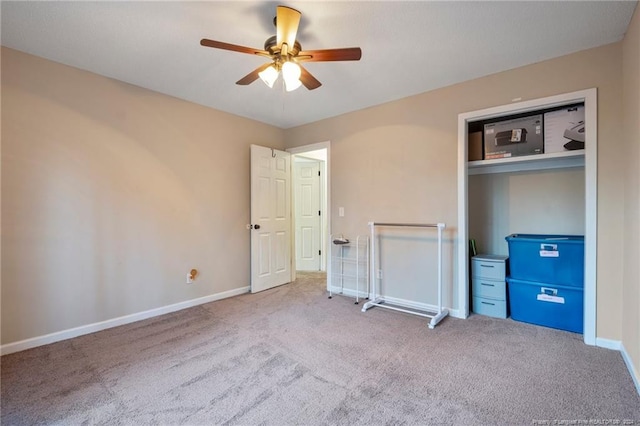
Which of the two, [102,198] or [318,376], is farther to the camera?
[102,198]

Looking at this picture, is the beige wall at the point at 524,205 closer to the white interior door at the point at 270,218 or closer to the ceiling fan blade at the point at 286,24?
the white interior door at the point at 270,218

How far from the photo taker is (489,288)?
3.14 meters

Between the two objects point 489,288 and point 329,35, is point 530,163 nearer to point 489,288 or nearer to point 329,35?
point 489,288

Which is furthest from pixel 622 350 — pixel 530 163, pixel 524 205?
pixel 530 163

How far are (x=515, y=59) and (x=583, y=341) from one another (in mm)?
2516

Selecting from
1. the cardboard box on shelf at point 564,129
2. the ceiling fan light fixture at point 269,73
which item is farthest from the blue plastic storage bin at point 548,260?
the ceiling fan light fixture at point 269,73

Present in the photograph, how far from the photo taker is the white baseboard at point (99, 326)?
244 centimetres

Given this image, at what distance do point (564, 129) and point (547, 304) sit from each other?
1640 millimetres

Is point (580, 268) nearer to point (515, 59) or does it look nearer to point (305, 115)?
point (515, 59)

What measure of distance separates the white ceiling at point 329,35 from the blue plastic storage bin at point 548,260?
5.54 feet

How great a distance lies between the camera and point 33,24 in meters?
2.12

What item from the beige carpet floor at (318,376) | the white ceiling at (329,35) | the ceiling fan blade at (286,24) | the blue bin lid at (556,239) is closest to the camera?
the beige carpet floor at (318,376)

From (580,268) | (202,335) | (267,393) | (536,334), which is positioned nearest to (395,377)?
(267,393)

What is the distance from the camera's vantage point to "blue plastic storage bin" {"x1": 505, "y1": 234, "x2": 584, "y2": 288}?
8.83 ft
